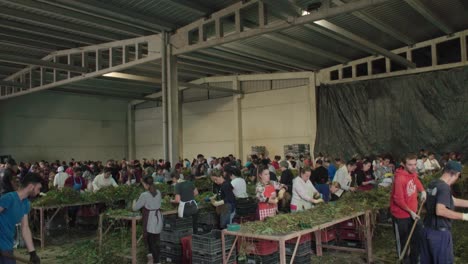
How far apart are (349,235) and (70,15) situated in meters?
8.93

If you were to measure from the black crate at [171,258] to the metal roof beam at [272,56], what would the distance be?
29.7 ft

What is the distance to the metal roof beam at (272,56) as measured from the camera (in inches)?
562

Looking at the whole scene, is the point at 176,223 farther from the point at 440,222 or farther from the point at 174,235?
the point at 440,222

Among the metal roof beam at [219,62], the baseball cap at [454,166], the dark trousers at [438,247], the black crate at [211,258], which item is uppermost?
the metal roof beam at [219,62]

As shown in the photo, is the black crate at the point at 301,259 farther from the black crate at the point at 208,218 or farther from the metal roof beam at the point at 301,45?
the metal roof beam at the point at 301,45

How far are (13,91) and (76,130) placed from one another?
5.56 meters

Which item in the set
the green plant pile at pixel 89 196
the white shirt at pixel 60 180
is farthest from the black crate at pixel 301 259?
the white shirt at pixel 60 180

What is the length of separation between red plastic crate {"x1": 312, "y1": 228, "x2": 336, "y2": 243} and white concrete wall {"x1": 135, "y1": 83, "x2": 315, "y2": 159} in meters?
10.5

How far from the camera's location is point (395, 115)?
587 inches

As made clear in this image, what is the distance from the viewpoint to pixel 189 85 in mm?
18969

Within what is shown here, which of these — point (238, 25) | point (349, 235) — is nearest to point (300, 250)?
point (349, 235)

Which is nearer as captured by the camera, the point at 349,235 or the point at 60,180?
the point at 349,235

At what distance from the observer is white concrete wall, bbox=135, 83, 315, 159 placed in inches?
719

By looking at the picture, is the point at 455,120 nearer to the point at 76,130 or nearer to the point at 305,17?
the point at 305,17
